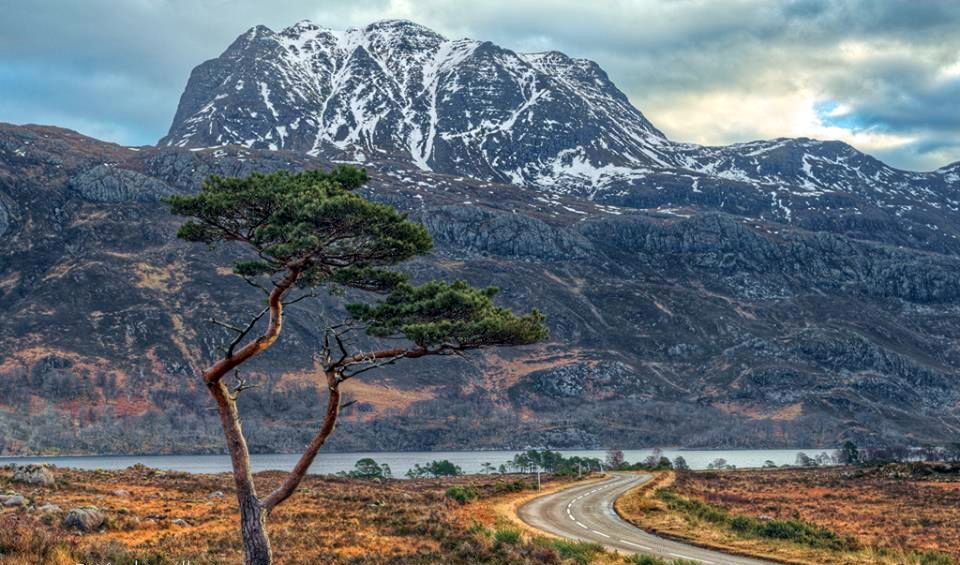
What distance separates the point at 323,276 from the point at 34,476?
30.0 meters

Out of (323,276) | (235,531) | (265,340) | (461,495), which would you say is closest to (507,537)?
(235,531)

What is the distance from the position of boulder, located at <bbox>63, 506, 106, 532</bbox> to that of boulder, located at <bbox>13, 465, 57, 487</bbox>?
15.5m

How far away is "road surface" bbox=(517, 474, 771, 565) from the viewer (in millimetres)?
31889

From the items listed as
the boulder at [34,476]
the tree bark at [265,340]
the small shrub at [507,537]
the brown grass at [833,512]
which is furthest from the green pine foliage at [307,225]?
the boulder at [34,476]

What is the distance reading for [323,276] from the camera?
81.0 ft

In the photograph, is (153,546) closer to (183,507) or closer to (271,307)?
(271,307)

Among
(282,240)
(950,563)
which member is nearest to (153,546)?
(282,240)

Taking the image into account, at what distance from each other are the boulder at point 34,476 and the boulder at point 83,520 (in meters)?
15.5

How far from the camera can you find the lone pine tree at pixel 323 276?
2231 centimetres

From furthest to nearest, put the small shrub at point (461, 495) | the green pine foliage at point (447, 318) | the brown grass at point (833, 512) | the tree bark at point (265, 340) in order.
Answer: the small shrub at point (461, 495) → the brown grass at point (833, 512) → the green pine foliage at point (447, 318) → the tree bark at point (265, 340)

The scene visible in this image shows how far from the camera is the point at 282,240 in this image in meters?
23.0

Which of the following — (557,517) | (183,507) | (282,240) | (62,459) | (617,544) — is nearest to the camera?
(282,240)

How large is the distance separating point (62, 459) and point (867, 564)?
193 metres

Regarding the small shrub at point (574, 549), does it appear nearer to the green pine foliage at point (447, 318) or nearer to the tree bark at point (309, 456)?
the green pine foliage at point (447, 318)
